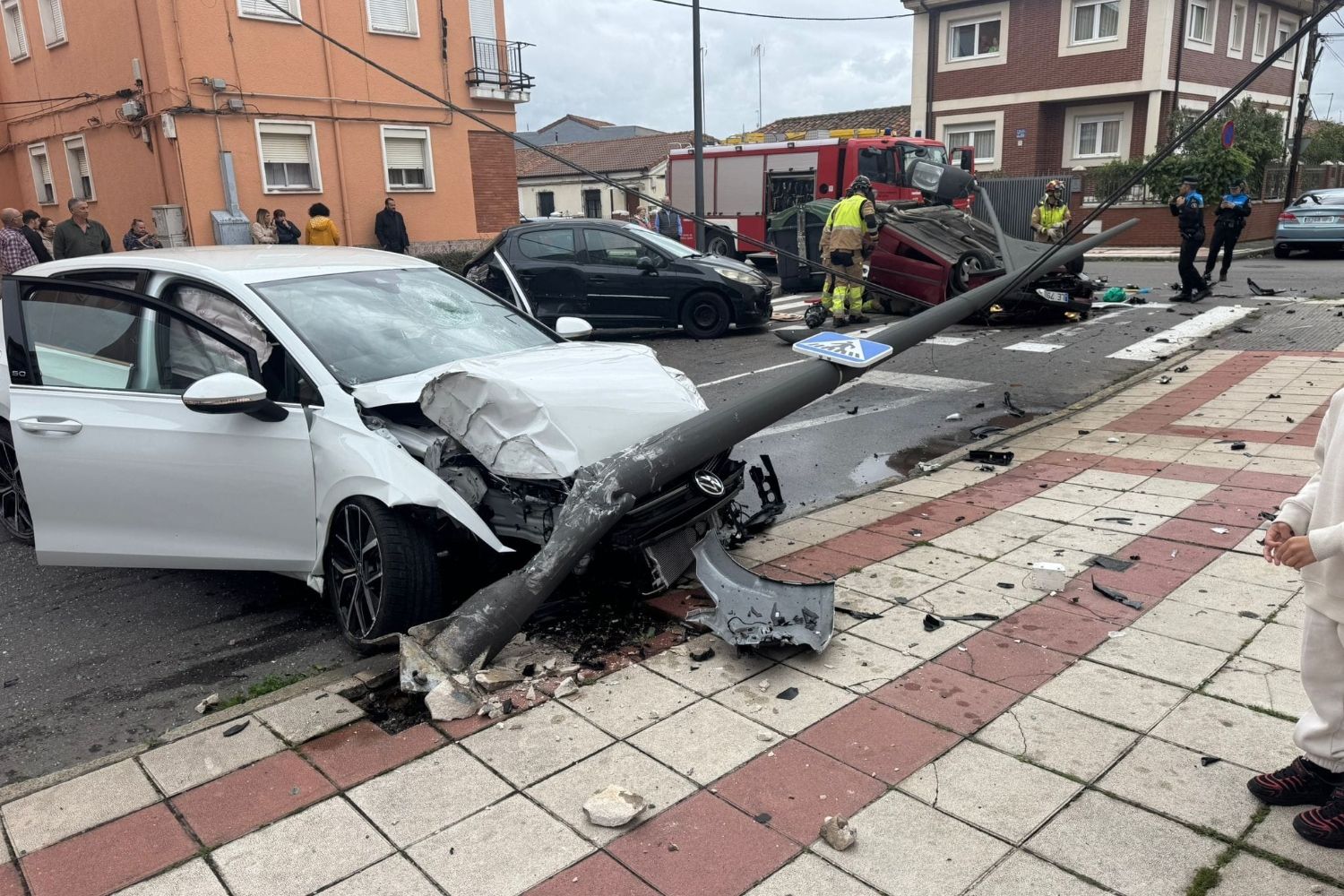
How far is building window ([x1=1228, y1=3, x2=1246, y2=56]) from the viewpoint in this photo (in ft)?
103

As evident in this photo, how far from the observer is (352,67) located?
19547mm

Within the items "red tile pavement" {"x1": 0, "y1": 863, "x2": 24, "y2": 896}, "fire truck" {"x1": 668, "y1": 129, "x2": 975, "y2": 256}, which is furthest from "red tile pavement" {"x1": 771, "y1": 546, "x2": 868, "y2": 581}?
"fire truck" {"x1": 668, "y1": 129, "x2": 975, "y2": 256}

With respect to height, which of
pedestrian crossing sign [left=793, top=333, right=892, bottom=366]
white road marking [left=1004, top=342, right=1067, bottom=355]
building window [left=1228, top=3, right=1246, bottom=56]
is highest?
building window [left=1228, top=3, right=1246, bottom=56]

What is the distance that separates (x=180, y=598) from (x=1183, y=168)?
25931 millimetres

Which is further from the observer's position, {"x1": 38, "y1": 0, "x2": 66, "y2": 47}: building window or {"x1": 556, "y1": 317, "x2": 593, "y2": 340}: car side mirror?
{"x1": 38, "y1": 0, "x2": 66, "y2": 47}: building window

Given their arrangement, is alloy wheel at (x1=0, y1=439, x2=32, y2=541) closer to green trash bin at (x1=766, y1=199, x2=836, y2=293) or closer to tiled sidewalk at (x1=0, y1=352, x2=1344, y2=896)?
tiled sidewalk at (x1=0, y1=352, x2=1344, y2=896)

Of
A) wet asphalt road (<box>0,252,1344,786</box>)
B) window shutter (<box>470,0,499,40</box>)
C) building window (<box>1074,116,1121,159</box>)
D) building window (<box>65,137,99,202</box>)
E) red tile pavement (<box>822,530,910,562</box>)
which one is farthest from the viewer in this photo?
building window (<box>1074,116,1121,159</box>)

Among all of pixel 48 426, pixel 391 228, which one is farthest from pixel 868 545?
pixel 391 228

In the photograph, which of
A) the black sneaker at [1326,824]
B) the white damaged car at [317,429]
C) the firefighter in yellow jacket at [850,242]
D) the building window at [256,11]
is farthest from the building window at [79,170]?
the black sneaker at [1326,824]

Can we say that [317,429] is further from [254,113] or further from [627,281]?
[254,113]

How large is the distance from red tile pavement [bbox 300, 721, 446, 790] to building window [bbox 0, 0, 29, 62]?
80.5ft

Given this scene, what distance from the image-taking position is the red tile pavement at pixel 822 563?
4.66m

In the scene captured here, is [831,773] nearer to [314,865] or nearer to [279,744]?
[314,865]

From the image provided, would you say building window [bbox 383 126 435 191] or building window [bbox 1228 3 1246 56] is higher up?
building window [bbox 1228 3 1246 56]
